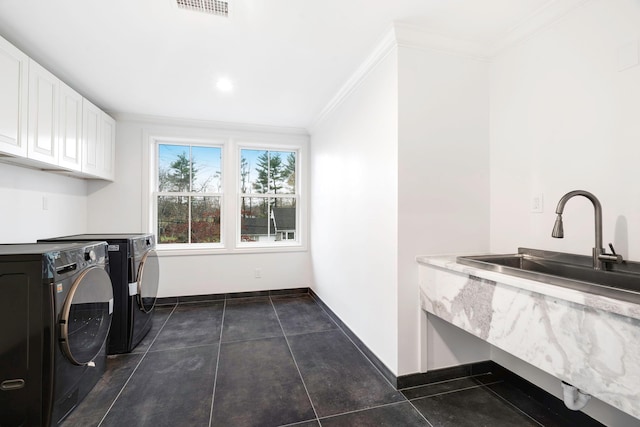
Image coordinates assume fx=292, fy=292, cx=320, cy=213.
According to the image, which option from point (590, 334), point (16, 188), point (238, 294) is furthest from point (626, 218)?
point (16, 188)

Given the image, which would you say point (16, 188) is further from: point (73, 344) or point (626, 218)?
point (626, 218)

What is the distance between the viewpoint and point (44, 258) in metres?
1.47

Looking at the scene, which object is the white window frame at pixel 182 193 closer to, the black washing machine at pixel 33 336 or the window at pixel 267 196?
the window at pixel 267 196

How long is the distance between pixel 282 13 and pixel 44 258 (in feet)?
6.17

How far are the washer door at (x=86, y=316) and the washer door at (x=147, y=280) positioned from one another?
1.45 feet

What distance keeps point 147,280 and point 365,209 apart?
2.08 meters

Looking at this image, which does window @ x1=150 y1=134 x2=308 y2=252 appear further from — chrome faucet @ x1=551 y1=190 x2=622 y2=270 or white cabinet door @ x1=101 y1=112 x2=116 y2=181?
chrome faucet @ x1=551 y1=190 x2=622 y2=270

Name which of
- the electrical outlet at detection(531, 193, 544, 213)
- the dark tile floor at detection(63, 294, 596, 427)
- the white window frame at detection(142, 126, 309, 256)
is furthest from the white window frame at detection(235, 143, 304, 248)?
the electrical outlet at detection(531, 193, 544, 213)

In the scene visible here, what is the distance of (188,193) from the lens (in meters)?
3.87

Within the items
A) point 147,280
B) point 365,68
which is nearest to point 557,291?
point 365,68

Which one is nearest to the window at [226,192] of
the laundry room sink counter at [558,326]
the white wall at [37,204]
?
the white wall at [37,204]

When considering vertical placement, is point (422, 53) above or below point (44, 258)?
above

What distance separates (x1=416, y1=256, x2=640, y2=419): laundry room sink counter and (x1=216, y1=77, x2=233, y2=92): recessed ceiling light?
7.81 feet

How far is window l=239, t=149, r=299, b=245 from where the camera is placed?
4.08 m
